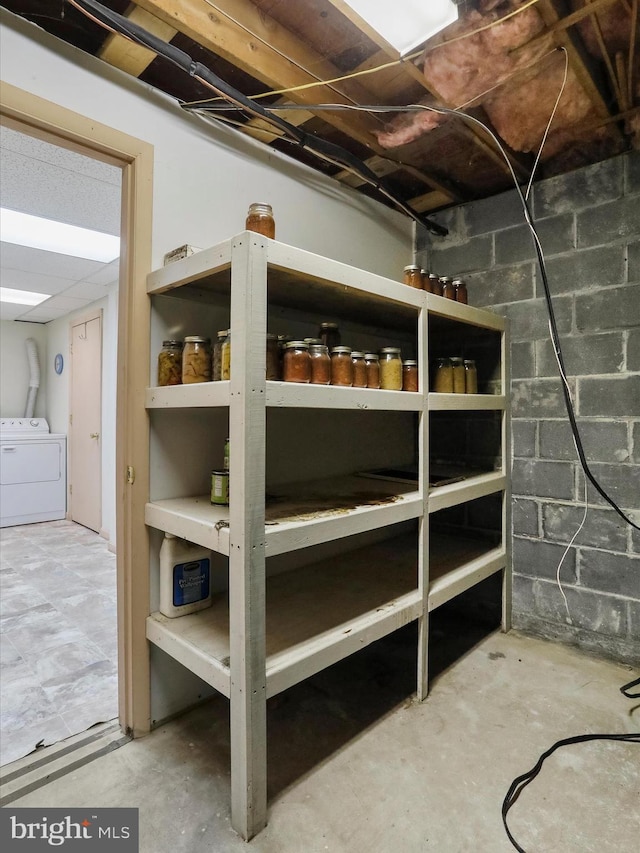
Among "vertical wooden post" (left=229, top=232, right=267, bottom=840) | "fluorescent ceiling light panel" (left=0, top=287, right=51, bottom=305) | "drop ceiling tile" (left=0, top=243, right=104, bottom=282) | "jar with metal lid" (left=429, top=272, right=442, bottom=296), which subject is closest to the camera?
"vertical wooden post" (left=229, top=232, right=267, bottom=840)

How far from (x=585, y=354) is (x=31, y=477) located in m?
5.28

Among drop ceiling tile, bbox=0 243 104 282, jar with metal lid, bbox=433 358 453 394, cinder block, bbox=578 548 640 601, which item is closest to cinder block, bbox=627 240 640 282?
jar with metal lid, bbox=433 358 453 394

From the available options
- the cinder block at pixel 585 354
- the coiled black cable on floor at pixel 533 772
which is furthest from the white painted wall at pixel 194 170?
the coiled black cable on floor at pixel 533 772

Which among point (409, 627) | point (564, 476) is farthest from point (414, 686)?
point (564, 476)

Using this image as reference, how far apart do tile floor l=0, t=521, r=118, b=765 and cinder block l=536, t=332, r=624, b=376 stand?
8.10 ft

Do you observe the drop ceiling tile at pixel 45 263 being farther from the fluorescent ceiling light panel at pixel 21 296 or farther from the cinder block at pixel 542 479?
the cinder block at pixel 542 479

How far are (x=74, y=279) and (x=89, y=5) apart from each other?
3.28m

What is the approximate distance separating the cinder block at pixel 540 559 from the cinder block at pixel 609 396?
69cm

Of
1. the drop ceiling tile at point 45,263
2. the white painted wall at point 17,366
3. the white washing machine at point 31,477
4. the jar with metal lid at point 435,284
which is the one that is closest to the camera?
the jar with metal lid at point 435,284

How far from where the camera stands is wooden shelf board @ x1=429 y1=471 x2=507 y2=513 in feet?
6.34

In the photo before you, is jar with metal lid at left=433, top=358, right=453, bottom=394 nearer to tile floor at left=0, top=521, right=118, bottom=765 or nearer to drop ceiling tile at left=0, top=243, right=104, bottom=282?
tile floor at left=0, top=521, right=118, bottom=765

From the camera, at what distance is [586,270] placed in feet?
7.29

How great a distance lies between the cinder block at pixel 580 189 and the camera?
7.04ft

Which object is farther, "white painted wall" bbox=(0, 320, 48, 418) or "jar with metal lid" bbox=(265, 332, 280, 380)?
"white painted wall" bbox=(0, 320, 48, 418)
